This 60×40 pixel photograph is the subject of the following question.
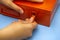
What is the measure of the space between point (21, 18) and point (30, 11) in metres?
0.07

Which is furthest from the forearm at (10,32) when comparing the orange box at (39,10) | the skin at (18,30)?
the orange box at (39,10)

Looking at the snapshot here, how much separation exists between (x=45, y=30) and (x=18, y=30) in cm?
14

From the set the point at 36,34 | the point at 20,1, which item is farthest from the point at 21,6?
the point at 36,34

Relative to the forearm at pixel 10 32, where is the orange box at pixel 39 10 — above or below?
above

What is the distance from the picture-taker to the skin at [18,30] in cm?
54

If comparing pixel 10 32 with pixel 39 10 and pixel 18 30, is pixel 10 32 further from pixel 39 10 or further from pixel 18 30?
pixel 39 10

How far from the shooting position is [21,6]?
628mm

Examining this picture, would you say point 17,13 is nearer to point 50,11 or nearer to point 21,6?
point 21,6

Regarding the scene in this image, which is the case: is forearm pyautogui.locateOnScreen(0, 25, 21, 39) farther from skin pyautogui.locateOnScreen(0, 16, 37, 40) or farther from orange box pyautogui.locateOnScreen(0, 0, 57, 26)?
orange box pyautogui.locateOnScreen(0, 0, 57, 26)

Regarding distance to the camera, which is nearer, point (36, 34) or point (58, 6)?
point (36, 34)

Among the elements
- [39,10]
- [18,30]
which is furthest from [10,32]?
[39,10]

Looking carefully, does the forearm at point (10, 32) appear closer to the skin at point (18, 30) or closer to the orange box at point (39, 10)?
the skin at point (18, 30)

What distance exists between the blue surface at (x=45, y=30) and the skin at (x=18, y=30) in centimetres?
4

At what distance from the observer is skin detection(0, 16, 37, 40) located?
21.2 inches
